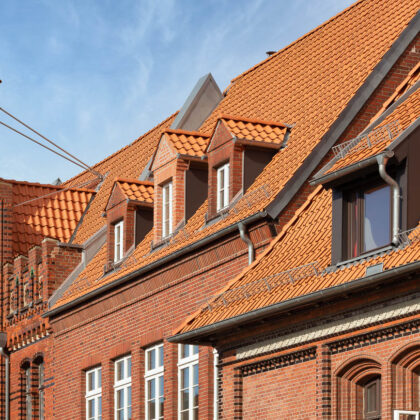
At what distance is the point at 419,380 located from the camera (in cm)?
1967

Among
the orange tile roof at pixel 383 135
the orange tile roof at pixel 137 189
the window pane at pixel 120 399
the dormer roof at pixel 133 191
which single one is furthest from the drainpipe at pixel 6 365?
the orange tile roof at pixel 383 135

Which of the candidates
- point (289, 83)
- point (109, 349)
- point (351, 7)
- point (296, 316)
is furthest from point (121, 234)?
point (296, 316)

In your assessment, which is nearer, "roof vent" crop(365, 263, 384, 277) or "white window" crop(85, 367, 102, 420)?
"roof vent" crop(365, 263, 384, 277)

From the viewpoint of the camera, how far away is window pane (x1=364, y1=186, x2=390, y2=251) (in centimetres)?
2034

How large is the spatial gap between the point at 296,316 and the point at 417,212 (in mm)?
2653

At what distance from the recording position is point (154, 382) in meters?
28.6

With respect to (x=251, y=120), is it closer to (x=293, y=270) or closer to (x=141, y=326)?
(x=141, y=326)

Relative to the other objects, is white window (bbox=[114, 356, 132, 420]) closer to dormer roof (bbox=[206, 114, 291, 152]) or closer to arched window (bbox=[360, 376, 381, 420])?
dormer roof (bbox=[206, 114, 291, 152])

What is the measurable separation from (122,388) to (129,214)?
3788 mm

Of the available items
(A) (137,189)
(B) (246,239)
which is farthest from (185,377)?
(A) (137,189)

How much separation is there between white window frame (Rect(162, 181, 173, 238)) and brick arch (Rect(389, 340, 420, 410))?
10.3 meters

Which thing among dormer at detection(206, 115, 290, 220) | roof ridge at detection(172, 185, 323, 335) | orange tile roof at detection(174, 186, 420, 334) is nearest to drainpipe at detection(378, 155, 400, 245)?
orange tile roof at detection(174, 186, 420, 334)

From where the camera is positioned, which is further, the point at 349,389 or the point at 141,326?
the point at 141,326

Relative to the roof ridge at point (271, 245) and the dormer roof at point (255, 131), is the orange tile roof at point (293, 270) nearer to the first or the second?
the roof ridge at point (271, 245)
